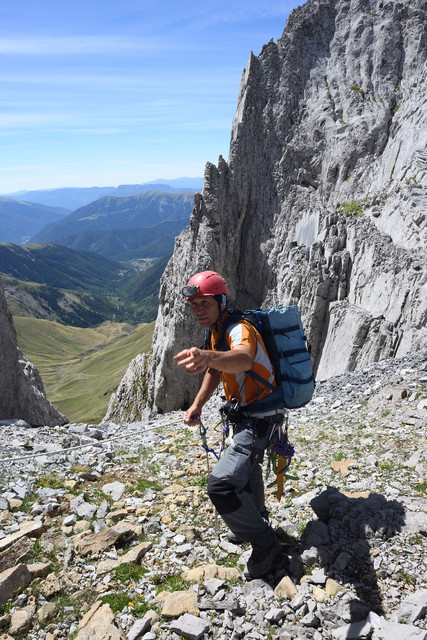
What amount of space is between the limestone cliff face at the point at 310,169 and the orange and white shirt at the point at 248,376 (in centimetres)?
2907

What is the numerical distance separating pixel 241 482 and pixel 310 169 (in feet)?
194

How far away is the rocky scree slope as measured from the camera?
625 cm

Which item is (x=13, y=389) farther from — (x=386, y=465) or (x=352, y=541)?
(x=352, y=541)

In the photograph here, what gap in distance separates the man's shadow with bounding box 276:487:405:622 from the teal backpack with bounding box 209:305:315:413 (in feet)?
7.99

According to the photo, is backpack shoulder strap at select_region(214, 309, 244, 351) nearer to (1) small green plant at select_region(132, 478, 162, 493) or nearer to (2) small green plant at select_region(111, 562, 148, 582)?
(2) small green plant at select_region(111, 562, 148, 582)

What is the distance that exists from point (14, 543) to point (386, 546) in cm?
721

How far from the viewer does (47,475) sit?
11.5 metres

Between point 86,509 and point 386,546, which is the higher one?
point 386,546

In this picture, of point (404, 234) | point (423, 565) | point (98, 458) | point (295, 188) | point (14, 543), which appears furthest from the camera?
point (295, 188)

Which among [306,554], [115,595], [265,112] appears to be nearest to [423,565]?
[306,554]

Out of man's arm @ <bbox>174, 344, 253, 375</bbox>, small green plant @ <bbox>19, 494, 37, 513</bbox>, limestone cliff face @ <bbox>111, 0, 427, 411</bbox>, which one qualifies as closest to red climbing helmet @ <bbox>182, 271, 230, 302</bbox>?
man's arm @ <bbox>174, 344, 253, 375</bbox>

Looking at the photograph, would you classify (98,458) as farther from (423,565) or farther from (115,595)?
(423,565)

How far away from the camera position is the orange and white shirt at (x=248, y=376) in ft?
22.7

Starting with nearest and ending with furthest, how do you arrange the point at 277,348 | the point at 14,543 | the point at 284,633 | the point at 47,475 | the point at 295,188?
the point at 284,633 < the point at 277,348 < the point at 14,543 < the point at 47,475 < the point at 295,188
